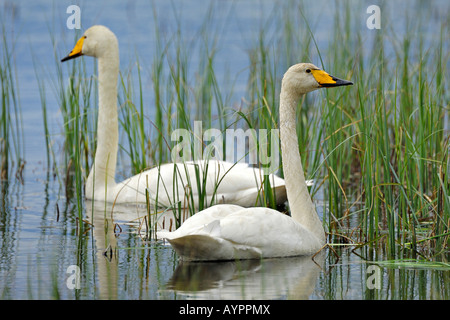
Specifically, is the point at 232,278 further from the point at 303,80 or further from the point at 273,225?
the point at 303,80

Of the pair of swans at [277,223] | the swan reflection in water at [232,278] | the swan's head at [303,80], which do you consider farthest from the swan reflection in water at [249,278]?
the swan's head at [303,80]

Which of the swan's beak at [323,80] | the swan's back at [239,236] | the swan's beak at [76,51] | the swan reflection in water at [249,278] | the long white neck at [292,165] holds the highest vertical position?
the swan's beak at [76,51]

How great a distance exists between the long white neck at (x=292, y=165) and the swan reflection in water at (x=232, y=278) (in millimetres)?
475

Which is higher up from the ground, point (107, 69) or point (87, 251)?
point (107, 69)

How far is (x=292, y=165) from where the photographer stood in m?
9.21

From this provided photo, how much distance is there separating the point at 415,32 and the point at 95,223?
5782mm

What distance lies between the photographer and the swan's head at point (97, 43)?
1240 cm

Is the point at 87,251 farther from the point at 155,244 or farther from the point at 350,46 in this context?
the point at 350,46

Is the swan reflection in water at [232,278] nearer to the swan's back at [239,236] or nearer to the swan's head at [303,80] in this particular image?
the swan's back at [239,236]

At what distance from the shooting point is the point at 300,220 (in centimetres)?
910

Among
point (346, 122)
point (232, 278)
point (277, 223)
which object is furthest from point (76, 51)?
point (232, 278)

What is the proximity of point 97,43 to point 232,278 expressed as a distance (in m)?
5.45
